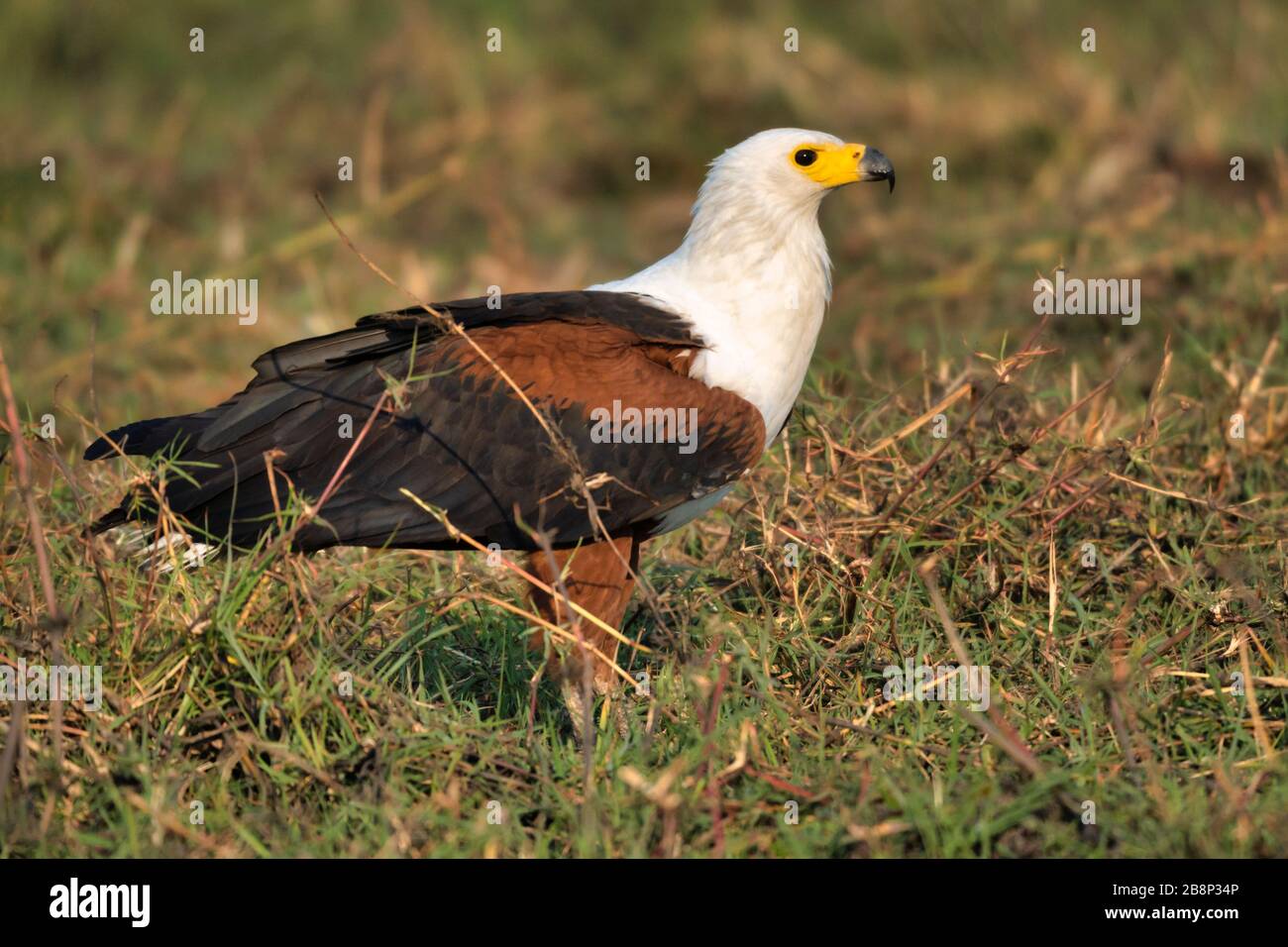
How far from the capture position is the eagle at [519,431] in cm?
442

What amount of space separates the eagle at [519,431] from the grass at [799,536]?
0.24 m

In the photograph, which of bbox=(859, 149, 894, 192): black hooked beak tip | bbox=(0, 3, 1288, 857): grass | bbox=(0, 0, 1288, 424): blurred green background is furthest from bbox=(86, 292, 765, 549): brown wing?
bbox=(0, 0, 1288, 424): blurred green background

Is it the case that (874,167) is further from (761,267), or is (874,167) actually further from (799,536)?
(799,536)

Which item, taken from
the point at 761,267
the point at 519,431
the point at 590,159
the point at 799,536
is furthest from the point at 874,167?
the point at 590,159

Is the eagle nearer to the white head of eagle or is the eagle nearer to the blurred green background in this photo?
the white head of eagle

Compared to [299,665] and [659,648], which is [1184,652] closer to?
[659,648]

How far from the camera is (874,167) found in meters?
4.96

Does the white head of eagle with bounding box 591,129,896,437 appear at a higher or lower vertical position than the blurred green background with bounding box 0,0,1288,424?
lower

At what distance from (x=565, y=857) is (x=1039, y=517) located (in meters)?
2.02

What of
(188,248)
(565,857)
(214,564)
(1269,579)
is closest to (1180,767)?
(1269,579)

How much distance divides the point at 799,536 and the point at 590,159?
6067 mm

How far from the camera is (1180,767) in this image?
3.83m

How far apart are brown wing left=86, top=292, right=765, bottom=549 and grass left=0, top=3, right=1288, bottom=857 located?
260mm

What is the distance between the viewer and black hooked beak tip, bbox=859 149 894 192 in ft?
16.2
